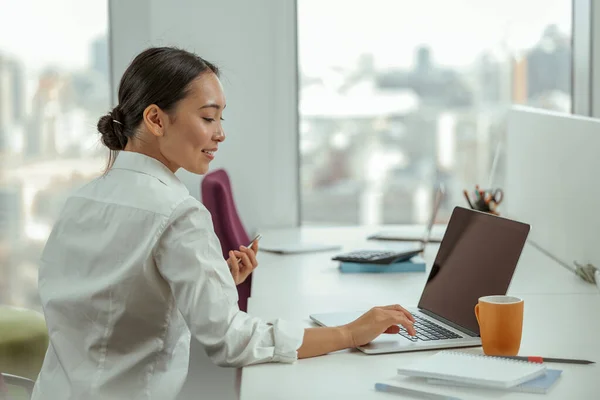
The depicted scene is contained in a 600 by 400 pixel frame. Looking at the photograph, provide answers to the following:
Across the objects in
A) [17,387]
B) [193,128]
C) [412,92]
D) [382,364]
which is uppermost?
[412,92]

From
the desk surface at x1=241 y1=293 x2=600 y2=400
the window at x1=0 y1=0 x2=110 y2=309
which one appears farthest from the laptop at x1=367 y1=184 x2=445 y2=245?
the window at x1=0 y1=0 x2=110 y2=309

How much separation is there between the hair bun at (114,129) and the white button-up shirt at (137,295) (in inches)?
3.0

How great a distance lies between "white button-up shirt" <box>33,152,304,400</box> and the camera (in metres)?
1.44

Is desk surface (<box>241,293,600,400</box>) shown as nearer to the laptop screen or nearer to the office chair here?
the laptop screen

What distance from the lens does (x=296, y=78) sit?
355 cm

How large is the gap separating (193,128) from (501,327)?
0.67 metres

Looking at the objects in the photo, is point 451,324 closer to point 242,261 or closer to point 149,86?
point 242,261

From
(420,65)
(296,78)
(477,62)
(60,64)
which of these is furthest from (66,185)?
(477,62)

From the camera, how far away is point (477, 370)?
4.55 feet

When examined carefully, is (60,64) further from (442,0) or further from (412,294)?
(412,294)

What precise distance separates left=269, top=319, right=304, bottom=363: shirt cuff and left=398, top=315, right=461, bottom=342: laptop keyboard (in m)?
0.26

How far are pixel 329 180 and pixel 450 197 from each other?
0.55m

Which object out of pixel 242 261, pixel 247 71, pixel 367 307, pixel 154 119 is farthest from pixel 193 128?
pixel 247 71

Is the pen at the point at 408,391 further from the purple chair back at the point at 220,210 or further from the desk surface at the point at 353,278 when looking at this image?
the purple chair back at the point at 220,210
